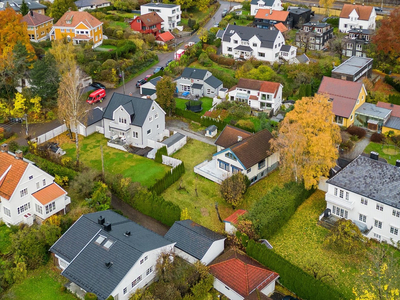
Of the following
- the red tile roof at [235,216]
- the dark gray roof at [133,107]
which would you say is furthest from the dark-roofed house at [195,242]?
the dark gray roof at [133,107]

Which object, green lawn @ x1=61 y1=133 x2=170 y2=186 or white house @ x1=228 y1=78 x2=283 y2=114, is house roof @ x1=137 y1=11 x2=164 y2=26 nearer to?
white house @ x1=228 y1=78 x2=283 y2=114

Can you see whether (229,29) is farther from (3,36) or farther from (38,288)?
(38,288)

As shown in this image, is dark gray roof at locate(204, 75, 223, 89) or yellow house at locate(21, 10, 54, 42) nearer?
dark gray roof at locate(204, 75, 223, 89)

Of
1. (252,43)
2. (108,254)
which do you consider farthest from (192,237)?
(252,43)

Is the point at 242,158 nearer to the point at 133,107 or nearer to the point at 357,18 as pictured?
the point at 133,107

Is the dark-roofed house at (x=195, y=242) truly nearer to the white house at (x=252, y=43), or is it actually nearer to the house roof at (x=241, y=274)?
the house roof at (x=241, y=274)

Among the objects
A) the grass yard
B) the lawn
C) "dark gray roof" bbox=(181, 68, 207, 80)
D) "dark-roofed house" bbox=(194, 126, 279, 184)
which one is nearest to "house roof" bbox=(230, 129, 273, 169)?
"dark-roofed house" bbox=(194, 126, 279, 184)
